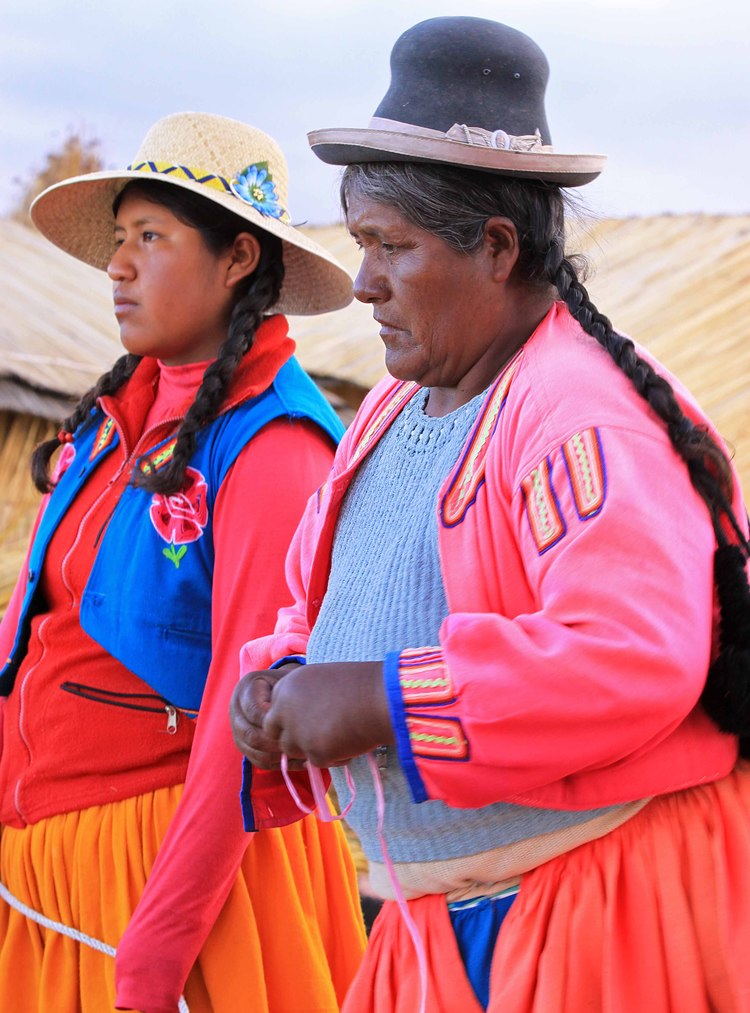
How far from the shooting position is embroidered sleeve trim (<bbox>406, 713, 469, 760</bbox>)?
1380mm

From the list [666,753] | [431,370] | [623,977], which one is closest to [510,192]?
[431,370]

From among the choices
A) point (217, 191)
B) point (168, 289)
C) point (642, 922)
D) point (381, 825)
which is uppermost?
point (217, 191)

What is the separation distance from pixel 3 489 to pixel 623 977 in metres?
3.34

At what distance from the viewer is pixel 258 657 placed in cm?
198

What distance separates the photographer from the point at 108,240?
3039 millimetres

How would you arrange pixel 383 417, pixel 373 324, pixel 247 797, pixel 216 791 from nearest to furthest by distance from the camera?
pixel 247 797 < pixel 383 417 < pixel 216 791 < pixel 373 324

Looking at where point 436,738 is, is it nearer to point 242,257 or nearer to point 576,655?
point 576,655

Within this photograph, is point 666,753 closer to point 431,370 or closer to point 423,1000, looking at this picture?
point 423,1000

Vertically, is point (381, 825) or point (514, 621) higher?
point (514, 621)

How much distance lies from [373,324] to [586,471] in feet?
11.8

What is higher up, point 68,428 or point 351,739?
point 68,428

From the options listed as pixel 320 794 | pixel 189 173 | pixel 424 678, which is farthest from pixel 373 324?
pixel 424 678

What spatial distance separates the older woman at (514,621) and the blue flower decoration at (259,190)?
0.83 metres

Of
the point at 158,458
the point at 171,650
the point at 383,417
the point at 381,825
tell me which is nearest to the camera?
the point at 381,825
